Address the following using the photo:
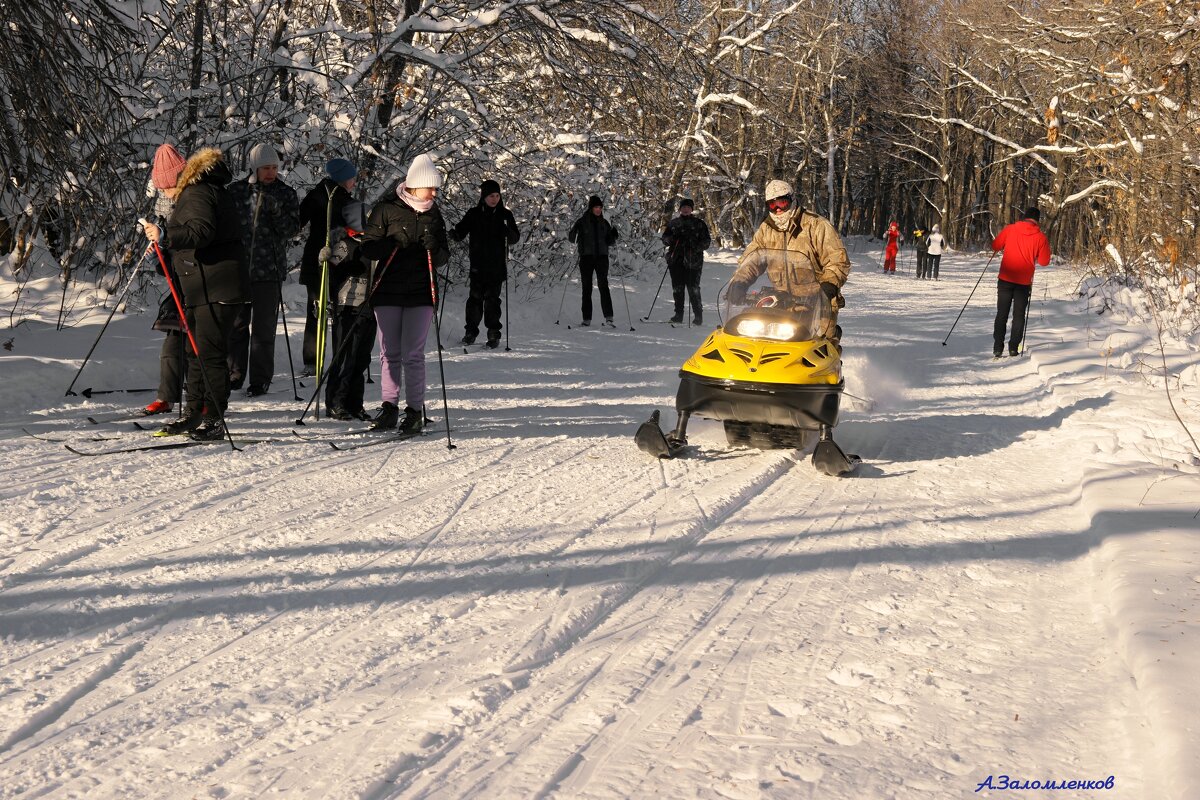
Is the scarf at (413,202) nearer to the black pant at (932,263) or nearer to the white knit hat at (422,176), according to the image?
the white knit hat at (422,176)

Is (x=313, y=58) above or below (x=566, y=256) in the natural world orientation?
above

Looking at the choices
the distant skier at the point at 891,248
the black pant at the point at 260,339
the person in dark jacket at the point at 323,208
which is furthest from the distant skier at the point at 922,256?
the black pant at the point at 260,339

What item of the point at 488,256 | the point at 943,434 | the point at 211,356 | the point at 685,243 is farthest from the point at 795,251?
the point at 685,243

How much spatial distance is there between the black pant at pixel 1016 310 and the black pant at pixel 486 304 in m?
6.53

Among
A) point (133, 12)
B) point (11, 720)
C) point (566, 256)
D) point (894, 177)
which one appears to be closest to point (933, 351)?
point (566, 256)

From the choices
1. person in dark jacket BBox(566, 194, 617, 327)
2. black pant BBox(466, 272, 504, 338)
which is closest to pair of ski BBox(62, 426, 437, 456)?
black pant BBox(466, 272, 504, 338)

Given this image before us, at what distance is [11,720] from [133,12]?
880cm

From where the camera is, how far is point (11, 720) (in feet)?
10.9

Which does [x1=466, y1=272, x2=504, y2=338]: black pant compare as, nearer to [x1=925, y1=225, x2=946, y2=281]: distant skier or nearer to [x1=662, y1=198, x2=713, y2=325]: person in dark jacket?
[x1=662, y1=198, x2=713, y2=325]: person in dark jacket

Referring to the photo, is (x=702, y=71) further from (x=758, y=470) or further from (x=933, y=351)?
(x=758, y=470)

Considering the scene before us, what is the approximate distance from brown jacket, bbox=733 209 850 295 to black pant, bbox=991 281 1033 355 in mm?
7036

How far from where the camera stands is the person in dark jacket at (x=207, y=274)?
25.0ft

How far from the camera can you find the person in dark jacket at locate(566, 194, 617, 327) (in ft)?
57.6

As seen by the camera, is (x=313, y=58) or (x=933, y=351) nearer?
(x=313, y=58)
